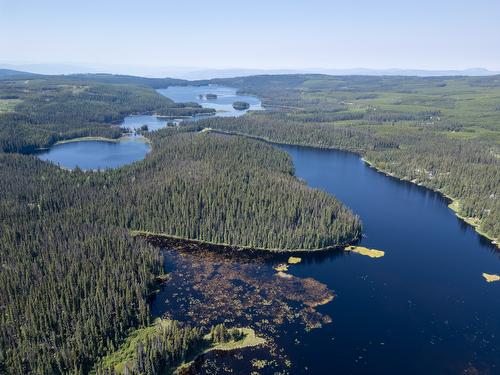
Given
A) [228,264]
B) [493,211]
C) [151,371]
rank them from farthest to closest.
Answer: [493,211]
[228,264]
[151,371]

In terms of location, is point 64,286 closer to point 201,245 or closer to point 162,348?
point 162,348

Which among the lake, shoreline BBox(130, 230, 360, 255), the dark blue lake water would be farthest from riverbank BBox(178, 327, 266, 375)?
shoreline BBox(130, 230, 360, 255)

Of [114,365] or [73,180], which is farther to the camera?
A: [73,180]

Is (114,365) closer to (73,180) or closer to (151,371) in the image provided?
(151,371)

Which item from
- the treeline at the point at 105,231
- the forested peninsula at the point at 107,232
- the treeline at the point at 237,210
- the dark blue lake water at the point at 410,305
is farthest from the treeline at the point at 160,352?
the treeline at the point at 237,210

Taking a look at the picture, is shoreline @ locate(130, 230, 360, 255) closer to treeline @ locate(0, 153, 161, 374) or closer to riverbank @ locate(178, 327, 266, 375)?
treeline @ locate(0, 153, 161, 374)

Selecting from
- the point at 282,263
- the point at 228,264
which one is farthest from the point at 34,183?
the point at 282,263
